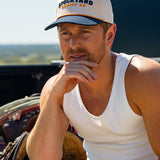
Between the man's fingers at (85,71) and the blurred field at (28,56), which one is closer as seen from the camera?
the man's fingers at (85,71)

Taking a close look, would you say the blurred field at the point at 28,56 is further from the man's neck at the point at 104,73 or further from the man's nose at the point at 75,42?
the man's nose at the point at 75,42

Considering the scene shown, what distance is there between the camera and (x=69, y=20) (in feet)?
6.72

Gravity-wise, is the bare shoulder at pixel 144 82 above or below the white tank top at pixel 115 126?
above

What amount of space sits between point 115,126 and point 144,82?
0.36 m

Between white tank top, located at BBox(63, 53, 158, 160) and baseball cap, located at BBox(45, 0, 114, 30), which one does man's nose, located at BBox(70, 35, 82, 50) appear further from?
white tank top, located at BBox(63, 53, 158, 160)

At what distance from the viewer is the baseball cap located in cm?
207

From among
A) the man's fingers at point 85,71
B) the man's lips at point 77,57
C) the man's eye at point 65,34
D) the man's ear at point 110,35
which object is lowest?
Result: the man's fingers at point 85,71

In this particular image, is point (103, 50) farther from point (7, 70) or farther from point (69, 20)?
point (7, 70)

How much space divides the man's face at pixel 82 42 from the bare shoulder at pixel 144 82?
9.3 inches

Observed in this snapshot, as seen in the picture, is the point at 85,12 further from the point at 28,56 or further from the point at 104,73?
the point at 28,56

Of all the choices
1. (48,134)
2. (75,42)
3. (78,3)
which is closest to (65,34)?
(75,42)

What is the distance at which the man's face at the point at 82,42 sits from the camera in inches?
82.0

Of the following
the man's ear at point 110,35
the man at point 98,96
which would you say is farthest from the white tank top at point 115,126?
the man's ear at point 110,35

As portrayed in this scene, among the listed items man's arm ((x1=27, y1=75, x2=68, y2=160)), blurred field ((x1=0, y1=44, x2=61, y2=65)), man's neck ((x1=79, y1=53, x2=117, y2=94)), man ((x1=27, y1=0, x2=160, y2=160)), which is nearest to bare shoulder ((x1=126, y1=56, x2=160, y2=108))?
man ((x1=27, y1=0, x2=160, y2=160))
